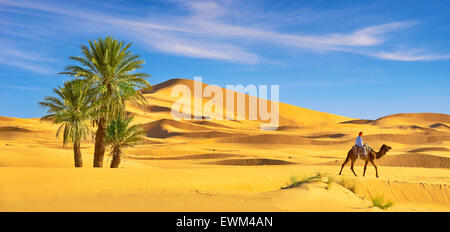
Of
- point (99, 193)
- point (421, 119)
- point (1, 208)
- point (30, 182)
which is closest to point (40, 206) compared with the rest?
point (1, 208)

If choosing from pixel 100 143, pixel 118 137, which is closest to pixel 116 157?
pixel 118 137

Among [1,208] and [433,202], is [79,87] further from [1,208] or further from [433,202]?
[433,202]

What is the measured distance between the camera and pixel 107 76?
2050cm

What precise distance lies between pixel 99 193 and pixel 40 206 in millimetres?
2489

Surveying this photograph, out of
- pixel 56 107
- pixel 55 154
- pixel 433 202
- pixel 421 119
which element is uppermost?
pixel 421 119

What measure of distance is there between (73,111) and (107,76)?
262 centimetres

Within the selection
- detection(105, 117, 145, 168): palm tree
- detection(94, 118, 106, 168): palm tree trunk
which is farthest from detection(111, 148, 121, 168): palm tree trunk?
detection(94, 118, 106, 168): palm tree trunk

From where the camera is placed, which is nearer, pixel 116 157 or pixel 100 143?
pixel 100 143

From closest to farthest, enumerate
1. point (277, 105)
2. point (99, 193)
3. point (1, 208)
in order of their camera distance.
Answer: point (1, 208) → point (99, 193) → point (277, 105)

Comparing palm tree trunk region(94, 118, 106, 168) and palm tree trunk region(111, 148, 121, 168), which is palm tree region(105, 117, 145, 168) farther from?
palm tree trunk region(94, 118, 106, 168)

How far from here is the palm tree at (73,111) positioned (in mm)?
20984

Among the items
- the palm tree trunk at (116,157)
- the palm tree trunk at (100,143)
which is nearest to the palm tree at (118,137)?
the palm tree trunk at (116,157)

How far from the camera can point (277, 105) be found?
133 m

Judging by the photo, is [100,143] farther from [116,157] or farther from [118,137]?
[116,157]
